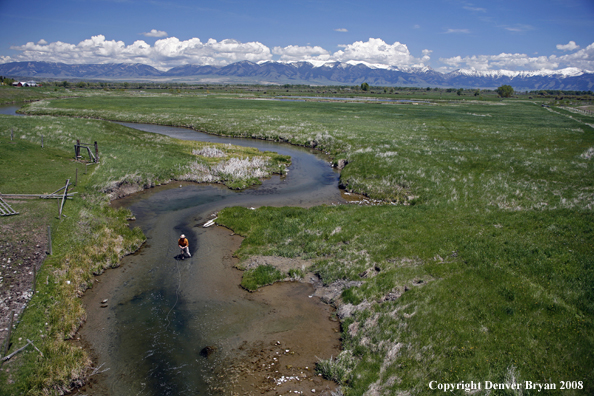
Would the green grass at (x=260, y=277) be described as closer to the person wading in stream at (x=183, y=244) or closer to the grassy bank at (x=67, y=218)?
the person wading in stream at (x=183, y=244)

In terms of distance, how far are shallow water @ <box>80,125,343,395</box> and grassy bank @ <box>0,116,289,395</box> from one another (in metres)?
1.17

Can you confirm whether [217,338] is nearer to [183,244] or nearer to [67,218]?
[183,244]

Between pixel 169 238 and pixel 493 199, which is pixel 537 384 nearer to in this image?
pixel 493 199

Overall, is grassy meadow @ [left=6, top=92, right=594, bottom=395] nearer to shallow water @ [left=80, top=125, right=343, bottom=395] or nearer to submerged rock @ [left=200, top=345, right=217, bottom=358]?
shallow water @ [left=80, top=125, right=343, bottom=395]

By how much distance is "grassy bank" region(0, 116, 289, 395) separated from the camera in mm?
12227

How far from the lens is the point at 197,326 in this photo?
50.2 feet

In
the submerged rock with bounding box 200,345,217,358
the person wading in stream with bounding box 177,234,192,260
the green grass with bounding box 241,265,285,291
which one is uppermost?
the person wading in stream with bounding box 177,234,192,260

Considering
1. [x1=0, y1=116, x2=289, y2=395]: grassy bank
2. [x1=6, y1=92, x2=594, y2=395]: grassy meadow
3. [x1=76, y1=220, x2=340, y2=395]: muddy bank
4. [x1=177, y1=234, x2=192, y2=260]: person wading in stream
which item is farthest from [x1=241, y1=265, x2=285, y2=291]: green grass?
[x1=0, y1=116, x2=289, y2=395]: grassy bank

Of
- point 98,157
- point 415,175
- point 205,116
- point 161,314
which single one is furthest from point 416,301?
point 205,116

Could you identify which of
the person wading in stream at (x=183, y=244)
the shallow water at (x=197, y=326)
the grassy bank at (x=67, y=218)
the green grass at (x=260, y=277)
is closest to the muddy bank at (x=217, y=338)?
the shallow water at (x=197, y=326)

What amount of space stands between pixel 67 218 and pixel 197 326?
1477 cm

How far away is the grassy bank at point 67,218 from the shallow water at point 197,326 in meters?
1.17

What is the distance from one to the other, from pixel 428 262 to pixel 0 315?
20408 mm

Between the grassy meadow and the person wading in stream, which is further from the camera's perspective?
the person wading in stream
